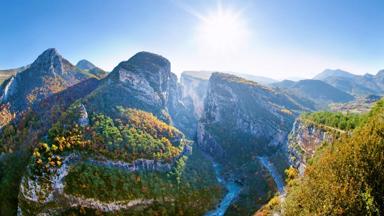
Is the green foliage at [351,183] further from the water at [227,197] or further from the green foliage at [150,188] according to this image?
the green foliage at [150,188]

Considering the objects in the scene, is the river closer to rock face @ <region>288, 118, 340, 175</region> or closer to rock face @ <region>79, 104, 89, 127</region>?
rock face @ <region>288, 118, 340, 175</region>

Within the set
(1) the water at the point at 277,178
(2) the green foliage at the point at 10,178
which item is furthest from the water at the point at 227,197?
(2) the green foliage at the point at 10,178

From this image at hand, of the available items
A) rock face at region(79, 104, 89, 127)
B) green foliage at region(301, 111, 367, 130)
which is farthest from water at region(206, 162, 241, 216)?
rock face at region(79, 104, 89, 127)

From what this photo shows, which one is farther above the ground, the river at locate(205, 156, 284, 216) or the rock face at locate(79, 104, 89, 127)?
the rock face at locate(79, 104, 89, 127)

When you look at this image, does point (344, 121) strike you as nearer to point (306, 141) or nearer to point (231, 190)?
point (306, 141)

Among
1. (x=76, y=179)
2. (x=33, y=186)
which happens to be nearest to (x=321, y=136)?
(x=76, y=179)

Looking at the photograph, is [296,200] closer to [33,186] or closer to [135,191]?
[135,191]
